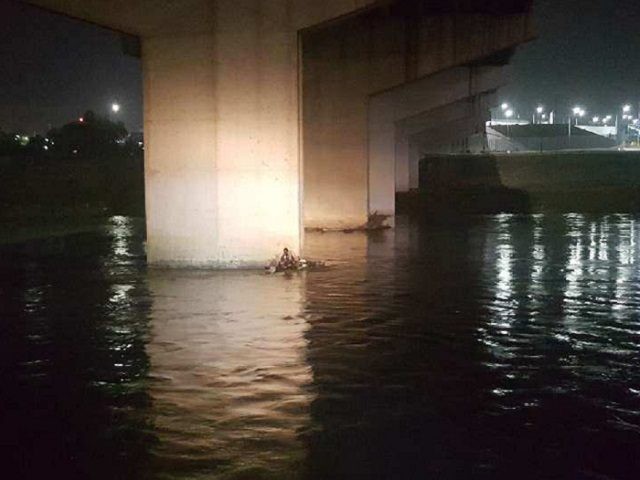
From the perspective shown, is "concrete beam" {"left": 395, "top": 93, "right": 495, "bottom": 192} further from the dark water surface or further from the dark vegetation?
the dark water surface

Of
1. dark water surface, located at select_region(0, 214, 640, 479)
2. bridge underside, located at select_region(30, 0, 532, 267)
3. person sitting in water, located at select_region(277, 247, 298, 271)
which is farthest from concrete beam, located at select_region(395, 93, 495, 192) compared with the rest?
dark water surface, located at select_region(0, 214, 640, 479)

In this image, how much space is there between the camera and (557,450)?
326 inches

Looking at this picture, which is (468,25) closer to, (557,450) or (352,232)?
(352,232)

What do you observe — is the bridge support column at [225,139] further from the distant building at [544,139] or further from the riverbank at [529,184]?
the distant building at [544,139]

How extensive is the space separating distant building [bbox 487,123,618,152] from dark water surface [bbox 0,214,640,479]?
127240mm

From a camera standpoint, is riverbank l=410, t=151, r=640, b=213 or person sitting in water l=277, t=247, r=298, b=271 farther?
riverbank l=410, t=151, r=640, b=213

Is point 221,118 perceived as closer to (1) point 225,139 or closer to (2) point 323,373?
(1) point 225,139

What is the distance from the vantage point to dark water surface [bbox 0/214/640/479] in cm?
813

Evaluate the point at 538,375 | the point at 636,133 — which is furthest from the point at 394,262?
the point at 636,133

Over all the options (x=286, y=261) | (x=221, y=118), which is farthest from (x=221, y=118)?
(x=286, y=261)

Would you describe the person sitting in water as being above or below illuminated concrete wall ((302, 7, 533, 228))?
below

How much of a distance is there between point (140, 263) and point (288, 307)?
768cm

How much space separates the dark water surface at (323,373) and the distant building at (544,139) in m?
127

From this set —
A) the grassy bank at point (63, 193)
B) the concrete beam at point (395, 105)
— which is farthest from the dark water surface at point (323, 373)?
the concrete beam at point (395, 105)
